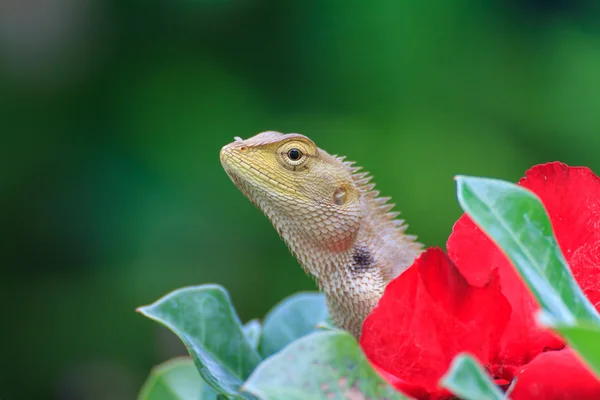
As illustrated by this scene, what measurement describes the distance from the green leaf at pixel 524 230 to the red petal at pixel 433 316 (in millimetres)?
34

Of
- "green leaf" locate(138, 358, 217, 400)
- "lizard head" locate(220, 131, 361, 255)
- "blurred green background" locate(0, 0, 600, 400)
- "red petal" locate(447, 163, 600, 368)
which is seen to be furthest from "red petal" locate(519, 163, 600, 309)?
"blurred green background" locate(0, 0, 600, 400)

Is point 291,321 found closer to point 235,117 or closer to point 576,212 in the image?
point 576,212

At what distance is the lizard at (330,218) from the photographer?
2.20 ft

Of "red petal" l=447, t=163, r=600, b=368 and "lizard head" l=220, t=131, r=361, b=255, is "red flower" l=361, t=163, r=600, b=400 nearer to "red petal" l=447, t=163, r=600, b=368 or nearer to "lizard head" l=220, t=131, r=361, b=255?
"red petal" l=447, t=163, r=600, b=368

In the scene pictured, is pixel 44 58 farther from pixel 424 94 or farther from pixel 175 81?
pixel 424 94

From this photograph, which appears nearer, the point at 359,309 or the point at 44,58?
the point at 359,309

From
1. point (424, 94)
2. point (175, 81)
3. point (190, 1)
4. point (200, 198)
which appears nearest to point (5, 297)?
point (200, 198)

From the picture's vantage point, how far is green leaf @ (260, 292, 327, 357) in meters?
0.54

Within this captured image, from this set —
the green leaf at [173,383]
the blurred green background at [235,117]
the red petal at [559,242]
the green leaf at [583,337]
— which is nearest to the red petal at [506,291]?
the red petal at [559,242]

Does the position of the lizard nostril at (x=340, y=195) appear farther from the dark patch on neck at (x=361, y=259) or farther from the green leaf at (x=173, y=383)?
the green leaf at (x=173, y=383)

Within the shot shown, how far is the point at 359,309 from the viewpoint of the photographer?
65 centimetres

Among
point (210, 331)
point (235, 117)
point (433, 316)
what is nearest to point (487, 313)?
point (433, 316)

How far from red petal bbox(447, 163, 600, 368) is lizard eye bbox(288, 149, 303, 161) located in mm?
472

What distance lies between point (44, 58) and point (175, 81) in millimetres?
490
